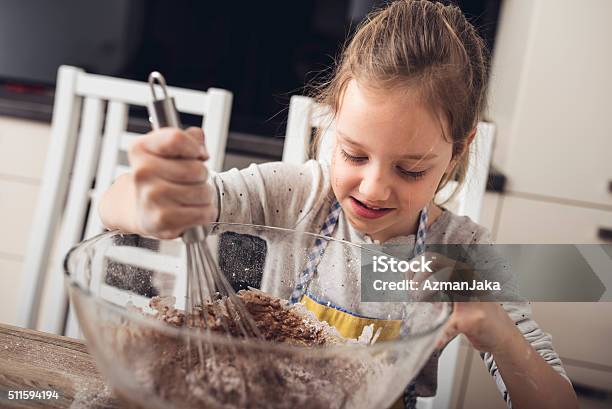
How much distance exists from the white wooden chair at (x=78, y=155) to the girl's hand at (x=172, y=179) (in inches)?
19.9

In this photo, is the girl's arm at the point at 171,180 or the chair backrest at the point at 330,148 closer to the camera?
the girl's arm at the point at 171,180

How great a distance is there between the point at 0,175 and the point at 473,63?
128cm

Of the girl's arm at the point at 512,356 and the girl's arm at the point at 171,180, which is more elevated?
the girl's arm at the point at 171,180

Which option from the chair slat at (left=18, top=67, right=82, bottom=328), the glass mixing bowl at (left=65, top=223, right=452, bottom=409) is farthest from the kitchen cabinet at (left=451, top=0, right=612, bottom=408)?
the glass mixing bowl at (left=65, top=223, right=452, bottom=409)

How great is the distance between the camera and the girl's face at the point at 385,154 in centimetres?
60

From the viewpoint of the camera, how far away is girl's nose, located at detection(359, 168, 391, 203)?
604 millimetres

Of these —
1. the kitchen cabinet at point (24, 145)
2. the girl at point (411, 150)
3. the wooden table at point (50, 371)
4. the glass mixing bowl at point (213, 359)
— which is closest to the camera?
the glass mixing bowl at point (213, 359)

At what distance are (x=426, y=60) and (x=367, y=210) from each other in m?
0.18

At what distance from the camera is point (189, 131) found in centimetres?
41

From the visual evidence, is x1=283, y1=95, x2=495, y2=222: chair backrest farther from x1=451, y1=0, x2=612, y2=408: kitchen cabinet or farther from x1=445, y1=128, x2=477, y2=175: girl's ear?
x1=451, y1=0, x2=612, y2=408: kitchen cabinet

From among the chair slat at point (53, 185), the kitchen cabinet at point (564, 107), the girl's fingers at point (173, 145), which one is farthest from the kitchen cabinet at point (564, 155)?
the girl's fingers at point (173, 145)

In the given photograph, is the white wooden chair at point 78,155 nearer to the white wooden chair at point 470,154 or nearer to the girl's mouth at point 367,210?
the white wooden chair at point 470,154

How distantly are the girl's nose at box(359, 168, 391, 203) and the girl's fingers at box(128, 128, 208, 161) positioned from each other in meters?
0.24

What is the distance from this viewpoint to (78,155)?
3.16ft
